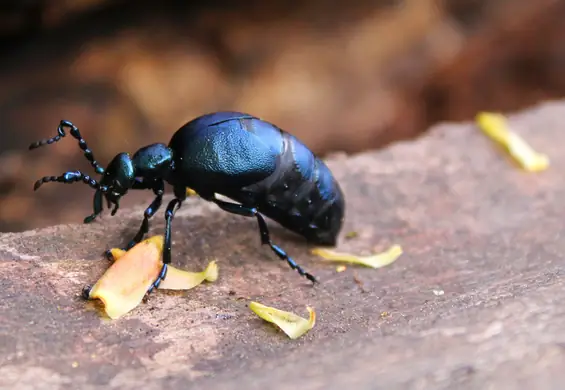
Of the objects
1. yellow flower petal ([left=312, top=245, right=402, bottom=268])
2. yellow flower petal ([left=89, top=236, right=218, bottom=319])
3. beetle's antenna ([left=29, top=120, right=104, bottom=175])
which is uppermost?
beetle's antenna ([left=29, top=120, right=104, bottom=175])

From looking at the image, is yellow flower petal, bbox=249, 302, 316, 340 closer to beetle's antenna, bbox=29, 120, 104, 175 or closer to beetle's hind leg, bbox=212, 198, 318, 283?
beetle's hind leg, bbox=212, 198, 318, 283

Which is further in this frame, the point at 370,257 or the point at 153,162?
the point at 370,257

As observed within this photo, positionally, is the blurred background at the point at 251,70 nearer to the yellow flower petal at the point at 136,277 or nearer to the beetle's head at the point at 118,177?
the beetle's head at the point at 118,177

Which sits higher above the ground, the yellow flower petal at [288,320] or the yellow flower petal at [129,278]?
the yellow flower petal at [129,278]

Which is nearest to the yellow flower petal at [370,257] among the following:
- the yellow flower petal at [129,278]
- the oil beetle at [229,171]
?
the oil beetle at [229,171]

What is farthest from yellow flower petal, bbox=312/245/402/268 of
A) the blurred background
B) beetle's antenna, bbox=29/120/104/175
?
the blurred background

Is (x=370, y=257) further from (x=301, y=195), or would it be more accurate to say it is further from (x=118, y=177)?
(x=118, y=177)

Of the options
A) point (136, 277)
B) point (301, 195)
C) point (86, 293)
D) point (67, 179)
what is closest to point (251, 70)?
point (301, 195)
